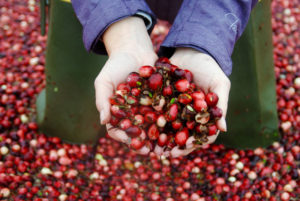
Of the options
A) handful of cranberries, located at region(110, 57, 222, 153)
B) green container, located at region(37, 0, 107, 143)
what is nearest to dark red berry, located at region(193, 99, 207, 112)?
handful of cranberries, located at region(110, 57, 222, 153)

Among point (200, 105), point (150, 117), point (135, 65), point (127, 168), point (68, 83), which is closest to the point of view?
point (200, 105)

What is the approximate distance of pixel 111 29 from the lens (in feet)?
5.51

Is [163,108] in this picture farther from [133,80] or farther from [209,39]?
[209,39]

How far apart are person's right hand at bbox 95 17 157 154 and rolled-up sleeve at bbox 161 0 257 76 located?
0.44ft

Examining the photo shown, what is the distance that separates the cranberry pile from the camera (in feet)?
7.34

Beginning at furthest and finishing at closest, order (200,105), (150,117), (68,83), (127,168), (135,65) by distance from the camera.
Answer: (127,168)
(68,83)
(135,65)
(150,117)
(200,105)

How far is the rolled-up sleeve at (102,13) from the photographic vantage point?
64.3 inches

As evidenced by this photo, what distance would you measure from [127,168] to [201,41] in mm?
1215

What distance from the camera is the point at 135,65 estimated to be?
1698 mm

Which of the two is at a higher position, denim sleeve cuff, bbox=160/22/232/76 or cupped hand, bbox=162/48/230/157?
denim sleeve cuff, bbox=160/22/232/76

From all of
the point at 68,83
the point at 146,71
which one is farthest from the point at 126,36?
the point at 68,83

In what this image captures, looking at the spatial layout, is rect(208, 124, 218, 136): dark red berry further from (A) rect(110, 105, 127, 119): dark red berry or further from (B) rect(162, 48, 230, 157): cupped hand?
(A) rect(110, 105, 127, 119): dark red berry

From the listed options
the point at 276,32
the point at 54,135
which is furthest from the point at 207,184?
the point at 276,32

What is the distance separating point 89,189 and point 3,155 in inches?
28.5
